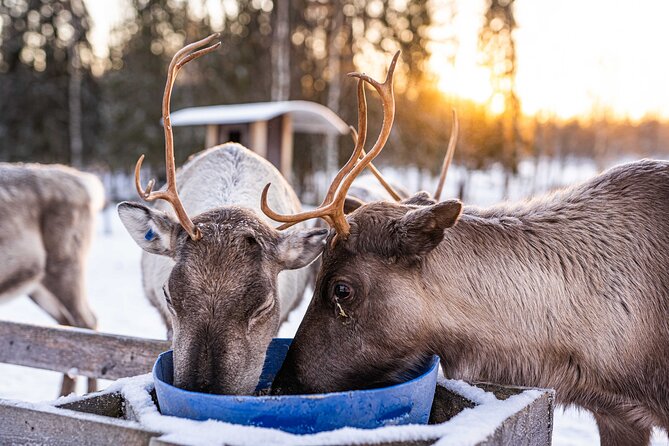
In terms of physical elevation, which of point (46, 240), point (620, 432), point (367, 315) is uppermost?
point (367, 315)

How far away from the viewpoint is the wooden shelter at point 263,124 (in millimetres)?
11898

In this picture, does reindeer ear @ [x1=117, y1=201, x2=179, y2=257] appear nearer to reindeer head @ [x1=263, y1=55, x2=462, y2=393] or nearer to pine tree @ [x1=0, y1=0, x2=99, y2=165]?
reindeer head @ [x1=263, y1=55, x2=462, y2=393]

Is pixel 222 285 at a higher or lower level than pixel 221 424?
higher

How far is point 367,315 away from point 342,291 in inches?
5.4

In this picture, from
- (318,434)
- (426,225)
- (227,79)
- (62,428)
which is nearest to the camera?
(318,434)

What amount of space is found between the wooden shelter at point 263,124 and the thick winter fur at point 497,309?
924cm

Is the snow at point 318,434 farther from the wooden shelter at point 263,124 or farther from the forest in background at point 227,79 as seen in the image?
the forest in background at point 227,79

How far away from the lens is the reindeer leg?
292cm

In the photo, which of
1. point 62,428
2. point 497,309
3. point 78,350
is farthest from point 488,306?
point 78,350

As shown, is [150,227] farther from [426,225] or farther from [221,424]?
[221,424]

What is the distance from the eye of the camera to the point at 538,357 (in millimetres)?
2693

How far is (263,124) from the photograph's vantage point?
11953 millimetres

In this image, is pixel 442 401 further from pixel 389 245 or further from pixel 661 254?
pixel 661 254

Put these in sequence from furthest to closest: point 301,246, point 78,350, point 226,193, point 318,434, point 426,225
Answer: point 226,193 → point 78,350 → point 301,246 → point 426,225 → point 318,434
